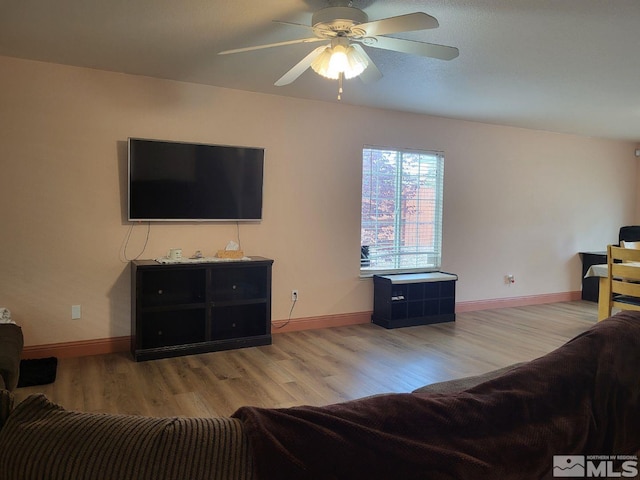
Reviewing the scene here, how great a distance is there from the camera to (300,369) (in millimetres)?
3695

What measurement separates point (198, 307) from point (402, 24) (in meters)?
2.82

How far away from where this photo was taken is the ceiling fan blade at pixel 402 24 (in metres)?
2.11

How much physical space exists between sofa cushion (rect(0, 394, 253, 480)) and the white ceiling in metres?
2.37

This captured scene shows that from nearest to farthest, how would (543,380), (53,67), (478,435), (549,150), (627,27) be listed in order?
(478,435) < (543,380) < (627,27) < (53,67) < (549,150)

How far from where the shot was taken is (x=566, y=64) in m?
3.47

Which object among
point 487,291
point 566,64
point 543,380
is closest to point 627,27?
point 566,64

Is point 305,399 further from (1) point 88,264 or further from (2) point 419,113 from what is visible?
(2) point 419,113

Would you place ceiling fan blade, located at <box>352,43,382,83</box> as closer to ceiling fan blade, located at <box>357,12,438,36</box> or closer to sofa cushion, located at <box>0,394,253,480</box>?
ceiling fan blade, located at <box>357,12,438,36</box>

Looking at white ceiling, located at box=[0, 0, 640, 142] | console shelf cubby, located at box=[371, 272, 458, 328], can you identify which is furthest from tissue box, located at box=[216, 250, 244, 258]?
console shelf cubby, located at box=[371, 272, 458, 328]

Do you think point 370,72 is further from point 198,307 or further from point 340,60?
point 198,307

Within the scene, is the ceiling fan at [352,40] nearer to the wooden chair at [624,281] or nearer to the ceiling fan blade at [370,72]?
the ceiling fan blade at [370,72]

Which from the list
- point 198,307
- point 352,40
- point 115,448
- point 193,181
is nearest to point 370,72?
point 352,40

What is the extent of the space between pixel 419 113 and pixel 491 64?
1.92 m

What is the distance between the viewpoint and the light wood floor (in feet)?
10.1
